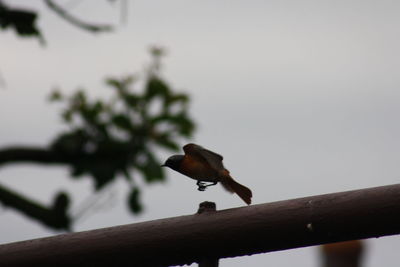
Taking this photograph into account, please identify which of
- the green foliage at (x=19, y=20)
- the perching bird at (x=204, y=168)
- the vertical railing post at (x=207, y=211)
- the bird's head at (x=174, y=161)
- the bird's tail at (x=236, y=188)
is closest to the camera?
the vertical railing post at (x=207, y=211)

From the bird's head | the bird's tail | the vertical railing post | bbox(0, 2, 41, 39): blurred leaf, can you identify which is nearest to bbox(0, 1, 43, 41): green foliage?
bbox(0, 2, 41, 39): blurred leaf

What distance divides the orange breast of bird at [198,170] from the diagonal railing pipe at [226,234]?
381 mm

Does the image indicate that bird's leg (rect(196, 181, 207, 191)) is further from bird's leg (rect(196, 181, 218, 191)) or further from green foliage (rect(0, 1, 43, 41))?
green foliage (rect(0, 1, 43, 41))

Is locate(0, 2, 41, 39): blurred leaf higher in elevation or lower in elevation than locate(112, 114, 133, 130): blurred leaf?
lower

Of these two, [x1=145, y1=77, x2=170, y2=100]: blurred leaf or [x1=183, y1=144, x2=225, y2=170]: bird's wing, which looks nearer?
[x1=183, y1=144, x2=225, y2=170]: bird's wing

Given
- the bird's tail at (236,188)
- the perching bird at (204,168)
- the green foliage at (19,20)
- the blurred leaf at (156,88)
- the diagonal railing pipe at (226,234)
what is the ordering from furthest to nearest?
the blurred leaf at (156,88)
the green foliage at (19,20)
the perching bird at (204,168)
the bird's tail at (236,188)
the diagonal railing pipe at (226,234)

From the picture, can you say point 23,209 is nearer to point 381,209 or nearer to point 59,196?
point 59,196

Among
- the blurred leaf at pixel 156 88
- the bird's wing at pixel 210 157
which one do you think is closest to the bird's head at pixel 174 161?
the bird's wing at pixel 210 157

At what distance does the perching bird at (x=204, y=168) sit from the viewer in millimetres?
3330

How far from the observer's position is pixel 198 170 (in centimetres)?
341

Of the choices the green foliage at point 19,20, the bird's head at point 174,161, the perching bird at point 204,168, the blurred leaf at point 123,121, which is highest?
the blurred leaf at point 123,121

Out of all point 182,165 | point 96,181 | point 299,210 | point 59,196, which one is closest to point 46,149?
point 96,181

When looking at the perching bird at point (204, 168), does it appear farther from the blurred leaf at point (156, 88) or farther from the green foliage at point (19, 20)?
the blurred leaf at point (156, 88)

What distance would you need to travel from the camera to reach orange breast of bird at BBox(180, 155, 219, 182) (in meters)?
3.38
